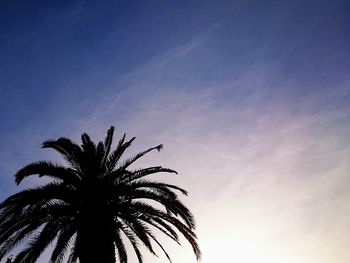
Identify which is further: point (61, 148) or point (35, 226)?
point (61, 148)

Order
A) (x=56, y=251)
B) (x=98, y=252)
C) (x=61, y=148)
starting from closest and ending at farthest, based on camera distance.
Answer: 1. (x=98, y=252)
2. (x=56, y=251)
3. (x=61, y=148)

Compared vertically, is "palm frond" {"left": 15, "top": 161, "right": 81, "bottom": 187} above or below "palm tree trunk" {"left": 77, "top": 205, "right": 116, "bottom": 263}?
above

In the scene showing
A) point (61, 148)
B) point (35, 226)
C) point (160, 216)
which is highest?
point (61, 148)

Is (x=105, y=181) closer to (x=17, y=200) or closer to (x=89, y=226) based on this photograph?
(x=89, y=226)

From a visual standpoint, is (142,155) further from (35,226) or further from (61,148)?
(35,226)

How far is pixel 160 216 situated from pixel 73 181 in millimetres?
3465

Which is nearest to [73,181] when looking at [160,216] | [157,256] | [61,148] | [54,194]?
[54,194]

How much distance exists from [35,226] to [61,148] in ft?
9.72

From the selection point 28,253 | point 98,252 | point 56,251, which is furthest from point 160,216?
point 28,253

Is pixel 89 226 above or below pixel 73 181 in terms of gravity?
below

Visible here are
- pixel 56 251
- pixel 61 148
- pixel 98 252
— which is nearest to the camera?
pixel 98 252

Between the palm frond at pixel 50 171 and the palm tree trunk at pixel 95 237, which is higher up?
the palm frond at pixel 50 171

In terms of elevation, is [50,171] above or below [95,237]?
above

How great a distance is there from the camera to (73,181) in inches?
514
